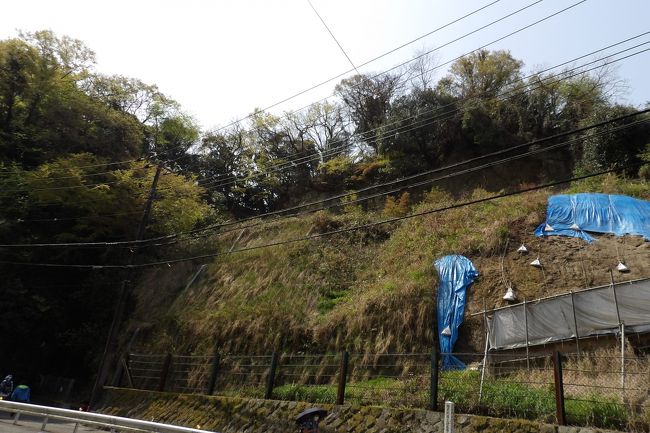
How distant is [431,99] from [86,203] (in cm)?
2158

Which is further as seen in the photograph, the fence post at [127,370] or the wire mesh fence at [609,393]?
the fence post at [127,370]

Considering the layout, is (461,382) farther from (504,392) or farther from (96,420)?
(96,420)

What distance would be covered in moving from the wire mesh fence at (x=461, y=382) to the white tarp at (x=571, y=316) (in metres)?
0.59

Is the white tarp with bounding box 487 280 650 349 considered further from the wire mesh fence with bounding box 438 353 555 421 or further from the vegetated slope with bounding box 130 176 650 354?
the vegetated slope with bounding box 130 176 650 354

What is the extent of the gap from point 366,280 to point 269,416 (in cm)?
770

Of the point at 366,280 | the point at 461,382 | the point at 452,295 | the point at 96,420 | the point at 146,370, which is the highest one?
the point at 366,280

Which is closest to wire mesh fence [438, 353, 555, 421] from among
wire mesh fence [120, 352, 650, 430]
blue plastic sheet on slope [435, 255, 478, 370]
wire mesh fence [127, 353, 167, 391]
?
wire mesh fence [120, 352, 650, 430]

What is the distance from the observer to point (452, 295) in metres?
15.0

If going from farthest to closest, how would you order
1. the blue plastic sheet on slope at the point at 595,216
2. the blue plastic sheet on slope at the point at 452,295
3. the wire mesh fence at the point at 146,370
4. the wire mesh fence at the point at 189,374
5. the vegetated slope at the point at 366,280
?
the wire mesh fence at the point at 146,370
the blue plastic sheet on slope at the point at 595,216
the wire mesh fence at the point at 189,374
the vegetated slope at the point at 366,280
the blue plastic sheet on slope at the point at 452,295

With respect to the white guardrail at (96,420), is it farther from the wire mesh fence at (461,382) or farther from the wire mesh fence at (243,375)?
the wire mesh fence at (243,375)

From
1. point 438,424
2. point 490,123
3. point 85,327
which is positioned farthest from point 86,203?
point 490,123

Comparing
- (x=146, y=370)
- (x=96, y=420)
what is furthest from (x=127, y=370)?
(x=96, y=420)

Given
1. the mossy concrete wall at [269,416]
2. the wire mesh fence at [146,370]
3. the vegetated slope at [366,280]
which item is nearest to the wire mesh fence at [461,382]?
the mossy concrete wall at [269,416]

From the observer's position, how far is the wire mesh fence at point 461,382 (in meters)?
8.16
